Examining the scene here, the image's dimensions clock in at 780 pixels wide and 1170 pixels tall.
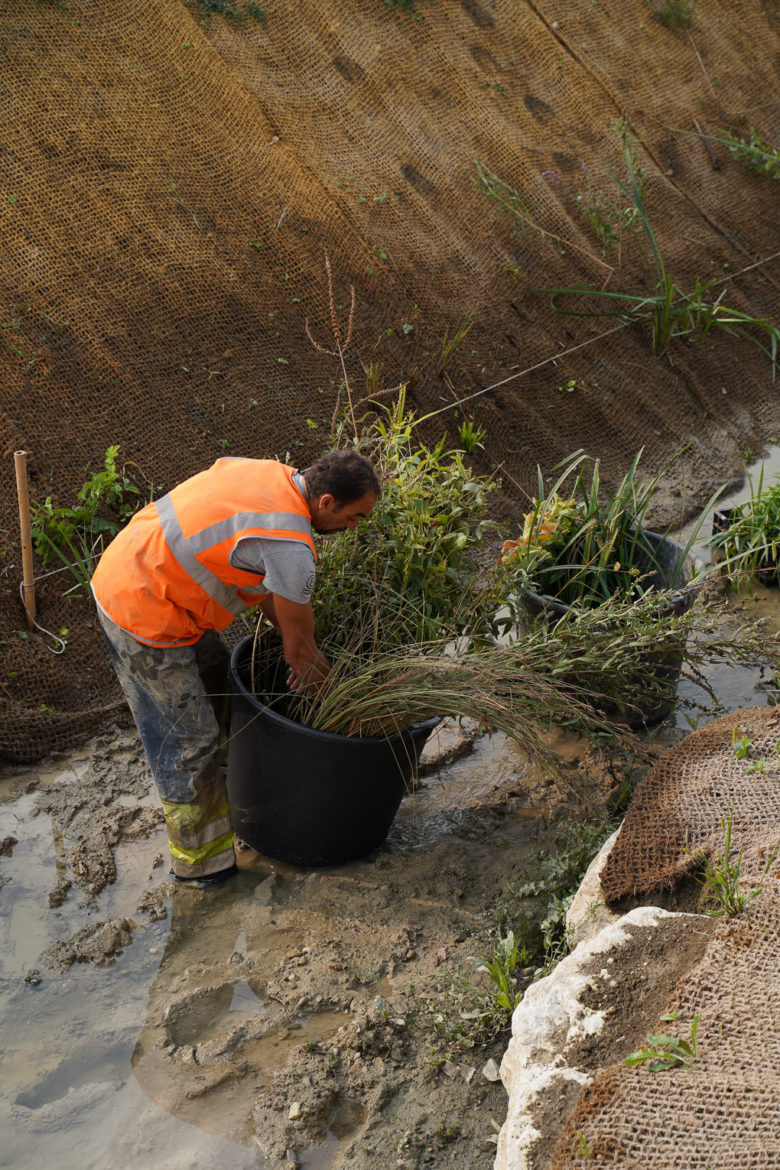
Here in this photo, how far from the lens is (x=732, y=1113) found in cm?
166

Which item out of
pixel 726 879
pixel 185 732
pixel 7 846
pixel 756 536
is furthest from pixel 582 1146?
pixel 756 536

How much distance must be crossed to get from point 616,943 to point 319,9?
631 centimetres

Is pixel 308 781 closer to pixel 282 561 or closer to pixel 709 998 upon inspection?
pixel 282 561

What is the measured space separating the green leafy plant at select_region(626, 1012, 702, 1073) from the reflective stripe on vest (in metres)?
1.42

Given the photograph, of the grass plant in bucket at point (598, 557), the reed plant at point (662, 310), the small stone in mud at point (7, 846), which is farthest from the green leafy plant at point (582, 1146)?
the reed plant at point (662, 310)

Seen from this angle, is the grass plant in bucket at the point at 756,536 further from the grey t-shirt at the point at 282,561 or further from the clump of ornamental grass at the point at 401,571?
the grey t-shirt at the point at 282,561

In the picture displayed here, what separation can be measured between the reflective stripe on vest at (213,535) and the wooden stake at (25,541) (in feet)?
3.30

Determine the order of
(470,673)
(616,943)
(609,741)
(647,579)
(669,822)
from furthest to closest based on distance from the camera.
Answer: (647,579) → (609,741) → (470,673) → (669,822) → (616,943)

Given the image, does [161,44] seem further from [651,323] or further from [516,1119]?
[516,1119]

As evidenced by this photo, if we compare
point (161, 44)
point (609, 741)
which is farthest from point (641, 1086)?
point (161, 44)

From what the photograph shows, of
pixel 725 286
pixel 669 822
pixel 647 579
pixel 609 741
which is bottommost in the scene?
pixel 725 286

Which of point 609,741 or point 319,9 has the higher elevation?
point 319,9

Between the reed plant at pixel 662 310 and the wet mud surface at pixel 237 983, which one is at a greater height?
the wet mud surface at pixel 237 983

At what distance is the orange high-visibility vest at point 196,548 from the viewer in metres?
2.52
